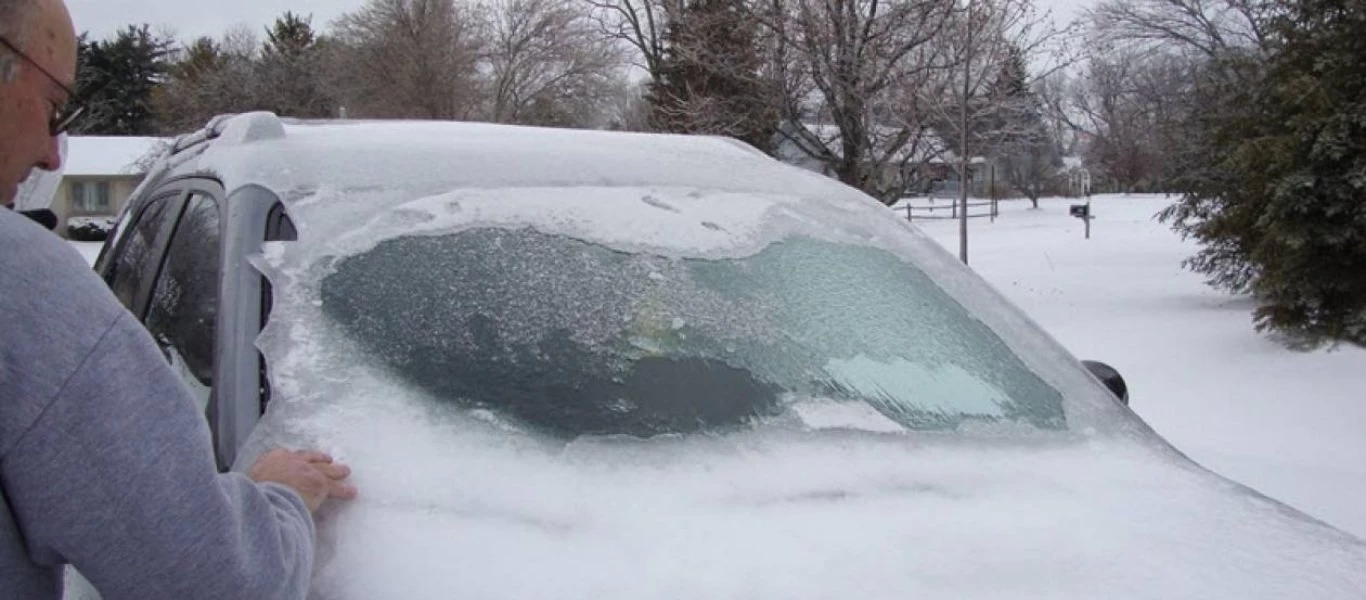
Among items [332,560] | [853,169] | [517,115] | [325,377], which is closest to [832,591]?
[332,560]

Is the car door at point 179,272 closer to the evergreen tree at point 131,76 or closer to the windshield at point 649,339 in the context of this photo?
the windshield at point 649,339

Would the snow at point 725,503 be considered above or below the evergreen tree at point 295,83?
below

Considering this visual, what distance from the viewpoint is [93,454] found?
3.18 ft

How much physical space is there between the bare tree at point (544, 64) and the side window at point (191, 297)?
30383mm

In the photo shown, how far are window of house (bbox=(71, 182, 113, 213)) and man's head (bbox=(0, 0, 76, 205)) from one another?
43897 millimetres

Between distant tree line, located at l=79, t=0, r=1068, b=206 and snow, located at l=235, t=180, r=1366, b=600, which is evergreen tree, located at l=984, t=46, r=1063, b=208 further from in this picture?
snow, located at l=235, t=180, r=1366, b=600

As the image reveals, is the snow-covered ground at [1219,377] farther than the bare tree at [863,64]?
No

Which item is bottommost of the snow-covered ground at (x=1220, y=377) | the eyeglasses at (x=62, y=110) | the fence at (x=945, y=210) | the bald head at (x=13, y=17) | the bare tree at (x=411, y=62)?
the snow-covered ground at (x=1220, y=377)

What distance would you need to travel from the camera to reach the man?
96cm

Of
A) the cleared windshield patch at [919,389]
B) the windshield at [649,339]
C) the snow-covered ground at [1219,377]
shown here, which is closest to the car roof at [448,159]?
the windshield at [649,339]

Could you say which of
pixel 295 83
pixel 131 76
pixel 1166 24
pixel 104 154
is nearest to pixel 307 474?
pixel 1166 24

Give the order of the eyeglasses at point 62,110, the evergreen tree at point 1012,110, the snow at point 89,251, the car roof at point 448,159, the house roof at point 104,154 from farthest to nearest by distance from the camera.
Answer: the house roof at point 104,154, the evergreen tree at point 1012,110, the car roof at point 448,159, the snow at point 89,251, the eyeglasses at point 62,110

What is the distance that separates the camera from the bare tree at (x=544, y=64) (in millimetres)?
32812

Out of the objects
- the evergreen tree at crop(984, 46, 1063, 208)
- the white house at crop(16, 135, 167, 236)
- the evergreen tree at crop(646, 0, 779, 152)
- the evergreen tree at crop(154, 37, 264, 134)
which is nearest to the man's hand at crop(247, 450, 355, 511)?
the evergreen tree at crop(646, 0, 779, 152)
